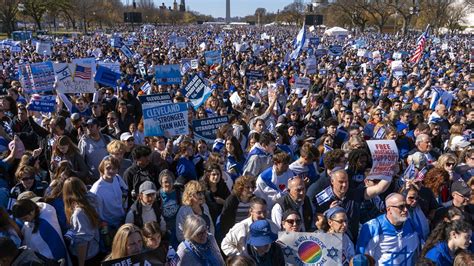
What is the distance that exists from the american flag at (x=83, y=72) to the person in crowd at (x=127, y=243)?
7.11m

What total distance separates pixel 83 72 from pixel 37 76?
1.13 meters

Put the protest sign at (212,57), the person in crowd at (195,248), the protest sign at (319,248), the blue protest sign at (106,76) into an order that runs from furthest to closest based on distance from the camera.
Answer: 1. the protest sign at (212,57)
2. the blue protest sign at (106,76)
3. the person in crowd at (195,248)
4. the protest sign at (319,248)

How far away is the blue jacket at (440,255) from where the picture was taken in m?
3.89

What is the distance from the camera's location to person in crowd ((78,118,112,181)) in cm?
643

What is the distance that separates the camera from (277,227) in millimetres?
4344

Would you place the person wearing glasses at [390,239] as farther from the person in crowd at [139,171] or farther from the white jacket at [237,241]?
the person in crowd at [139,171]

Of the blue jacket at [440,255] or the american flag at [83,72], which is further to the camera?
the american flag at [83,72]

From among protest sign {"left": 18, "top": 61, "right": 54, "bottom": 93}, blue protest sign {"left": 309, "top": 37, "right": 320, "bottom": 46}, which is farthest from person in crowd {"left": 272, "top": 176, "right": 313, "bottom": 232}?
blue protest sign {"left": 309, "top": 37, "right": 320, "bottom": 46}

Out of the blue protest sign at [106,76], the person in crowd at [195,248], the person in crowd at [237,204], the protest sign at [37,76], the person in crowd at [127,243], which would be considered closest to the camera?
the person in crowd at [127,243]

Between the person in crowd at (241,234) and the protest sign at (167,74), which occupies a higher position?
the protest sign at (167,74)

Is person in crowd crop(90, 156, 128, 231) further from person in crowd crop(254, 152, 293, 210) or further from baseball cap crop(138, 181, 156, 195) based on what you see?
person in crowd crop(254, 152, 293, 210)

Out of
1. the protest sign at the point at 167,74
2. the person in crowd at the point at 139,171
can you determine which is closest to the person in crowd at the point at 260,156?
the person in crowd at the point at 139,171

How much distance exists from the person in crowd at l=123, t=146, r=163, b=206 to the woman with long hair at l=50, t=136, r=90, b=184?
60 cm

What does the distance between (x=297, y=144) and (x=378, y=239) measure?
11.8 ft
